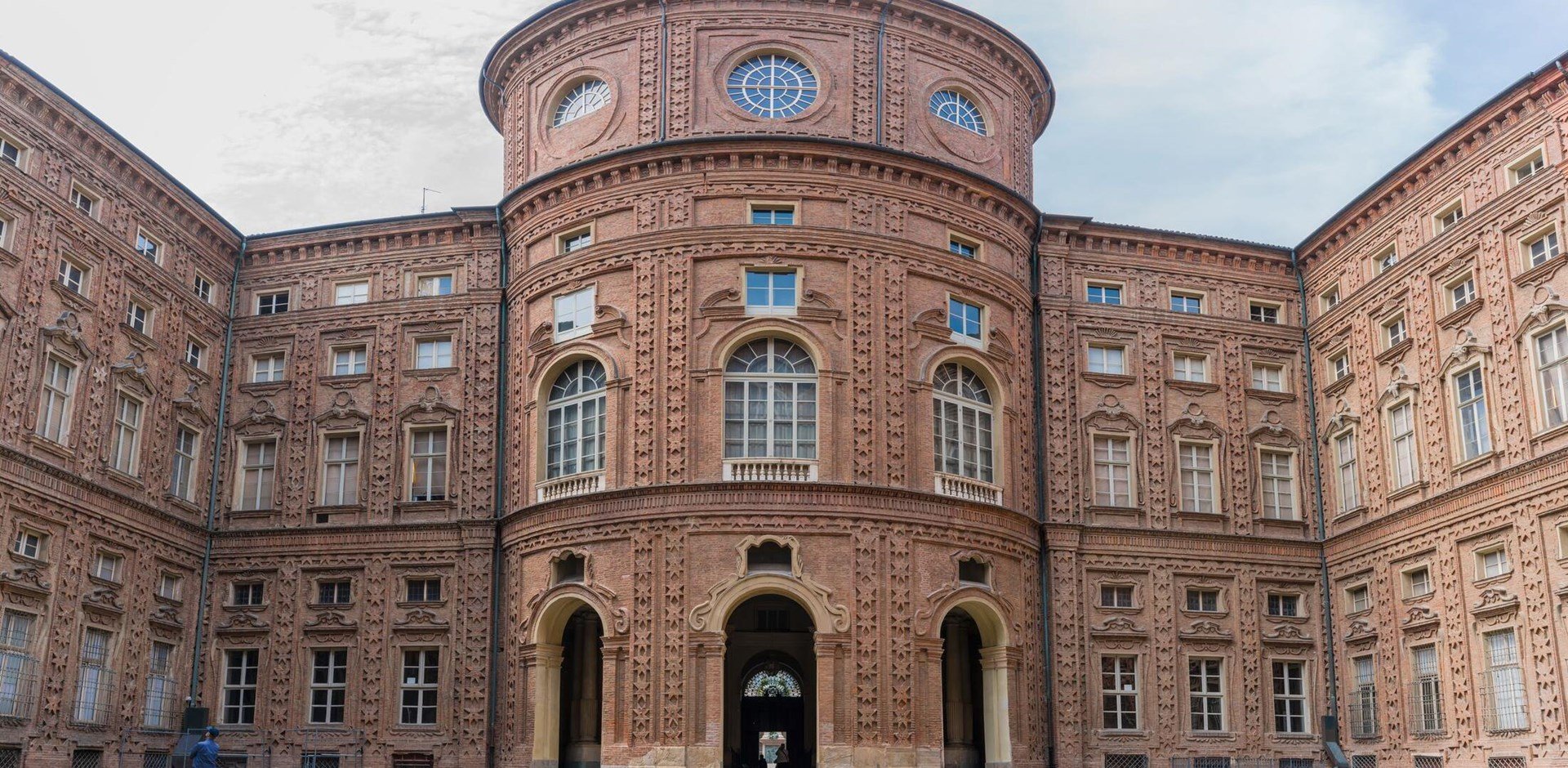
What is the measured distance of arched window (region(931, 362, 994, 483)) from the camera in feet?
120

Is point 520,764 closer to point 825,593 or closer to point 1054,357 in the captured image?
point 825,593

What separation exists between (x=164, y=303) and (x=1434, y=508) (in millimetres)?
31533

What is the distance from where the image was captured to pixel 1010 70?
136 ft

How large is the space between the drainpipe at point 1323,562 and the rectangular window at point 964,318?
10.2 metres

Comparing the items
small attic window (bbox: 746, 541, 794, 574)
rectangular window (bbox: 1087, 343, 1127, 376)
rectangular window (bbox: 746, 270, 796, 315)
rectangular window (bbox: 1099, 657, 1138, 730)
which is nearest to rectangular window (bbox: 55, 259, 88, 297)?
rectangular window (bbox: 746, 270, 796, 315)

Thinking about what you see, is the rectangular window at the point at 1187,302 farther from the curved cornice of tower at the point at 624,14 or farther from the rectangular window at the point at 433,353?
the rectangular window at the point at 433,353

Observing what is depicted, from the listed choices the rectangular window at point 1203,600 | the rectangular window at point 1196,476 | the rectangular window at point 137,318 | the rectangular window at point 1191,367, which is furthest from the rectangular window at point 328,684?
the rectangular window at point 1191,367

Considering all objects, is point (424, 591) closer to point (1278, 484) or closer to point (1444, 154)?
point (1278, 484)

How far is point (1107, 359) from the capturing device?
41500 mm

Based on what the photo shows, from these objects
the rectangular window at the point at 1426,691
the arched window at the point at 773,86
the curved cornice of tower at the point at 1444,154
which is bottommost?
the rectangular window at the point at 1426,691

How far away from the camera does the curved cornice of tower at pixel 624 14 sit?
128ft

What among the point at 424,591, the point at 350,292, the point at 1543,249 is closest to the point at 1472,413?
the point at 1543,249

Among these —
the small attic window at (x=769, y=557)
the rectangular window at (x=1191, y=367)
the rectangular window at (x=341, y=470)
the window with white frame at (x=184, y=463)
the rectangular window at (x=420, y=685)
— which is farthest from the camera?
the rectangular window at (x=1191, y=367)

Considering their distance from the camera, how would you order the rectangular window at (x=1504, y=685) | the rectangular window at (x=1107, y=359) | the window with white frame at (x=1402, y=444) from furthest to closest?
the rectangular window at (x=1107, y=359), the window with white frame at (x=1402, y=444), the rectangular window at (x=1504, y=685)
